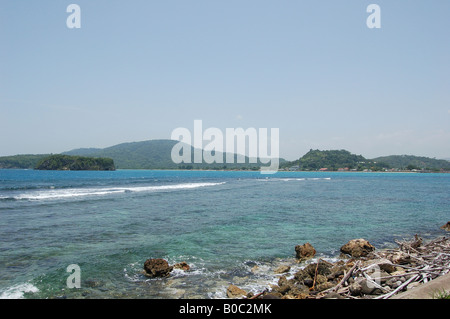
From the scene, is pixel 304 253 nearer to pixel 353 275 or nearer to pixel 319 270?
pixel 319 270

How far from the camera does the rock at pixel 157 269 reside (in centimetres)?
1025

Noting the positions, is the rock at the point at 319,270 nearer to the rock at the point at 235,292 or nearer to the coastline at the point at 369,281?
the coastline at the point at 369,281

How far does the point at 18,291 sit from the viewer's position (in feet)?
28.8

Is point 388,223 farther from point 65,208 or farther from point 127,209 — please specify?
point 65,208

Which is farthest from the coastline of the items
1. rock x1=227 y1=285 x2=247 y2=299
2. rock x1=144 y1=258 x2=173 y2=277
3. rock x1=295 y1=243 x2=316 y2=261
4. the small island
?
the small island

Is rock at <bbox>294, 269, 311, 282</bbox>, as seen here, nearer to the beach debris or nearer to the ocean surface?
the beach debris

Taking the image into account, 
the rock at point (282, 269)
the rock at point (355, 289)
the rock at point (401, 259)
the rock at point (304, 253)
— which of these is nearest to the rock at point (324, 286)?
the rock at point (355, 289)

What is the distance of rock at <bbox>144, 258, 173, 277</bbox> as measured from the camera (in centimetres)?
1025

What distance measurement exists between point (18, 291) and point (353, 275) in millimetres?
10617

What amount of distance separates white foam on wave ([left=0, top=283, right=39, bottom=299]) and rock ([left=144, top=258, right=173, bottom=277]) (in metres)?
3.52

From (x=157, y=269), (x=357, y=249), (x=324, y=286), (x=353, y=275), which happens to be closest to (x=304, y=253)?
(x=357, y=249)
